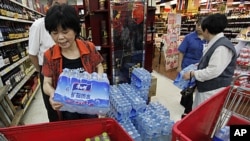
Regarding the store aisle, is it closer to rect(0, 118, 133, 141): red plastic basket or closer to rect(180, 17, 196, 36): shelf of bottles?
rect(0, 118, 133, 141): red plastic basket

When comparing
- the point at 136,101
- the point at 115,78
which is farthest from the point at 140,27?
the point at 136,101

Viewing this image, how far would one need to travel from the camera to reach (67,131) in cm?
93

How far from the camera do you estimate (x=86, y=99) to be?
34.3 inches

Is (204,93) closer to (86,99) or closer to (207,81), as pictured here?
(207,81)

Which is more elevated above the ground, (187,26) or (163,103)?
(187,26)

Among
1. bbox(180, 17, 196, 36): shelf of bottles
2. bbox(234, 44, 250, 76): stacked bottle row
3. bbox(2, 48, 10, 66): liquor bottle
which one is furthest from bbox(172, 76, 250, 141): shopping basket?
bbox(180, 17, 196, 36): shelf of bottles

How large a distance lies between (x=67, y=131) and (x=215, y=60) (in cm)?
144

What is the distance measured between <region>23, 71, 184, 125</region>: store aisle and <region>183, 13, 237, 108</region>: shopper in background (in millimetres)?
1361

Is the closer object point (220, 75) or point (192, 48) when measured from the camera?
point (220, 75)

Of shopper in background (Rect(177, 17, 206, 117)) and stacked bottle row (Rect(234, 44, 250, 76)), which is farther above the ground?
shopper in background (Rect(177, 17, 206, 117))

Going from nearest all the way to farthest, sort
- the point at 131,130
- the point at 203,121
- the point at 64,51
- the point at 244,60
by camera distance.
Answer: the point at 203,121 < the point at 64,51 < the point at 131,130 < the point at 244,60

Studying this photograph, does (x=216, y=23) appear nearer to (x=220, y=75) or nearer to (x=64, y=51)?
(x=220, y=75)

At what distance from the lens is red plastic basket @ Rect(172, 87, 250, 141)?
0.80 meters

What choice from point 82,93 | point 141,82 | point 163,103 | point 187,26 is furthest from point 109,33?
point 187,26
